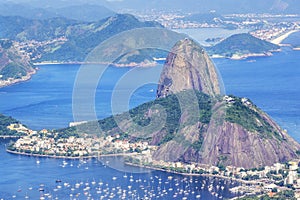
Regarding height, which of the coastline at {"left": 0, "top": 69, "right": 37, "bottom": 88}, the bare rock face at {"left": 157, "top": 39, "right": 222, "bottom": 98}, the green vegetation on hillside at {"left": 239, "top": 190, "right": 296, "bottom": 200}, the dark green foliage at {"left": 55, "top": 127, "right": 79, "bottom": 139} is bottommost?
the green vegetation on hillside at {"left": 239, "top": 190, "right": 296, "bottom": 200}

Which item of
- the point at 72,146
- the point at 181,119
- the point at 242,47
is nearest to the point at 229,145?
the point at 181,119

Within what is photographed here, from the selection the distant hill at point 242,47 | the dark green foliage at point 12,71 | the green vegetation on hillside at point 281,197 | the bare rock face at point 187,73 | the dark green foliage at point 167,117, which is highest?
the distant hill at point 242,47

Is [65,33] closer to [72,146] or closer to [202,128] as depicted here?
[72,146]

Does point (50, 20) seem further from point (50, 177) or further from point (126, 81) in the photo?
point (50, 177)

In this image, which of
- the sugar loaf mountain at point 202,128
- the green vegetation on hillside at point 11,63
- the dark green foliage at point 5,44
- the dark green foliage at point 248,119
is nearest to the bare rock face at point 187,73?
the sugar loaf mountain at point 202,128

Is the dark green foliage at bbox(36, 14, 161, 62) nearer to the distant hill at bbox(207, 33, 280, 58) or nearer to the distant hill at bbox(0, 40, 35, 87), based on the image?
the distant hill at bbox(0, 40, 35, 87)

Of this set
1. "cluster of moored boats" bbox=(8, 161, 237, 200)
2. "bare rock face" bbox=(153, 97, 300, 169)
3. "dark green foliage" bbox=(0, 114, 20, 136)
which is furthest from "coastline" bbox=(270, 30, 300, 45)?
"cluster of moored boats" bbox=(8, 161, 237, 200)

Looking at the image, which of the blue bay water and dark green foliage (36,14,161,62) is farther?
dark green foliage (36,14,161,62)

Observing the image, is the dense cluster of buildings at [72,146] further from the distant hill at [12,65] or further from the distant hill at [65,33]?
the distant hill at [65,33]
